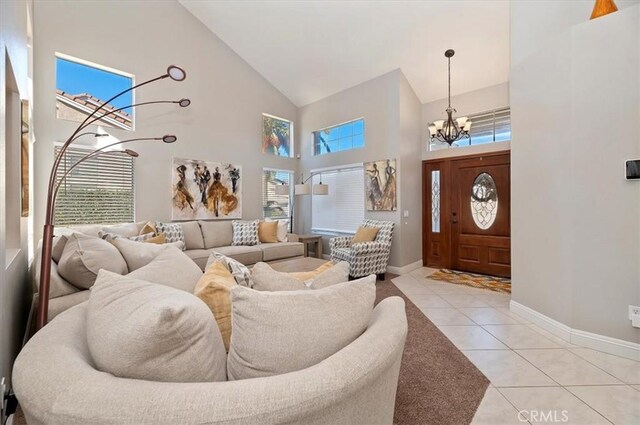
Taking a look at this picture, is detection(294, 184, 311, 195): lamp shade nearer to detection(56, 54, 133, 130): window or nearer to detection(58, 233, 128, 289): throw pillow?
detection(56, 54, 133, 130): window

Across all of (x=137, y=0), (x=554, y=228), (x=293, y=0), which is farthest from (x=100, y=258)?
(x=137, y=0)

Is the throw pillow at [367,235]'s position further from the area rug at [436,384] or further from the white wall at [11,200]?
the white wall at [11,200]

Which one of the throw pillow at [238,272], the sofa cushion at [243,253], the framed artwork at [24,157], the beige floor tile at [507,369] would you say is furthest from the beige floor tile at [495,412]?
the framed artwork at [24,157]

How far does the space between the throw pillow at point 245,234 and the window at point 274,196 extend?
3.15ft

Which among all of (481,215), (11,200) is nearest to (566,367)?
(481,215)

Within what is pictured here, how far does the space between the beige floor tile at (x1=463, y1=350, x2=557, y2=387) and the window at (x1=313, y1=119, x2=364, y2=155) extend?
4.16 metres

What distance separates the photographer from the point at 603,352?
226 cm

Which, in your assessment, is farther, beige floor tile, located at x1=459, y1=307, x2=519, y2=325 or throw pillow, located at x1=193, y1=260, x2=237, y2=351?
beige floor tile, located at x1=459, y1=307, x2=519, y2=325

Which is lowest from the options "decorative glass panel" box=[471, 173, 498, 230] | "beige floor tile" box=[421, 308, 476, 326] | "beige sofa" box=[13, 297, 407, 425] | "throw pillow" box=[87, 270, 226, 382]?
"beige floor tile" box=[421, 308, 476, 326]

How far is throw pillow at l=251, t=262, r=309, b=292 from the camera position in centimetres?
126

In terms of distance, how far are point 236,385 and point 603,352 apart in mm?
3023

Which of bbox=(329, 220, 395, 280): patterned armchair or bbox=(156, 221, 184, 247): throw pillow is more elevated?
bbox=(156, 221, 184, 247): throw pillow

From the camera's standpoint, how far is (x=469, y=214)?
5047mm

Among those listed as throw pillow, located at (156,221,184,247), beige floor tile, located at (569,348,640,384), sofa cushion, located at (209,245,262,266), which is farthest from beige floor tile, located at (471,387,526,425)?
throw pillow, located at (156,221,184,247)
